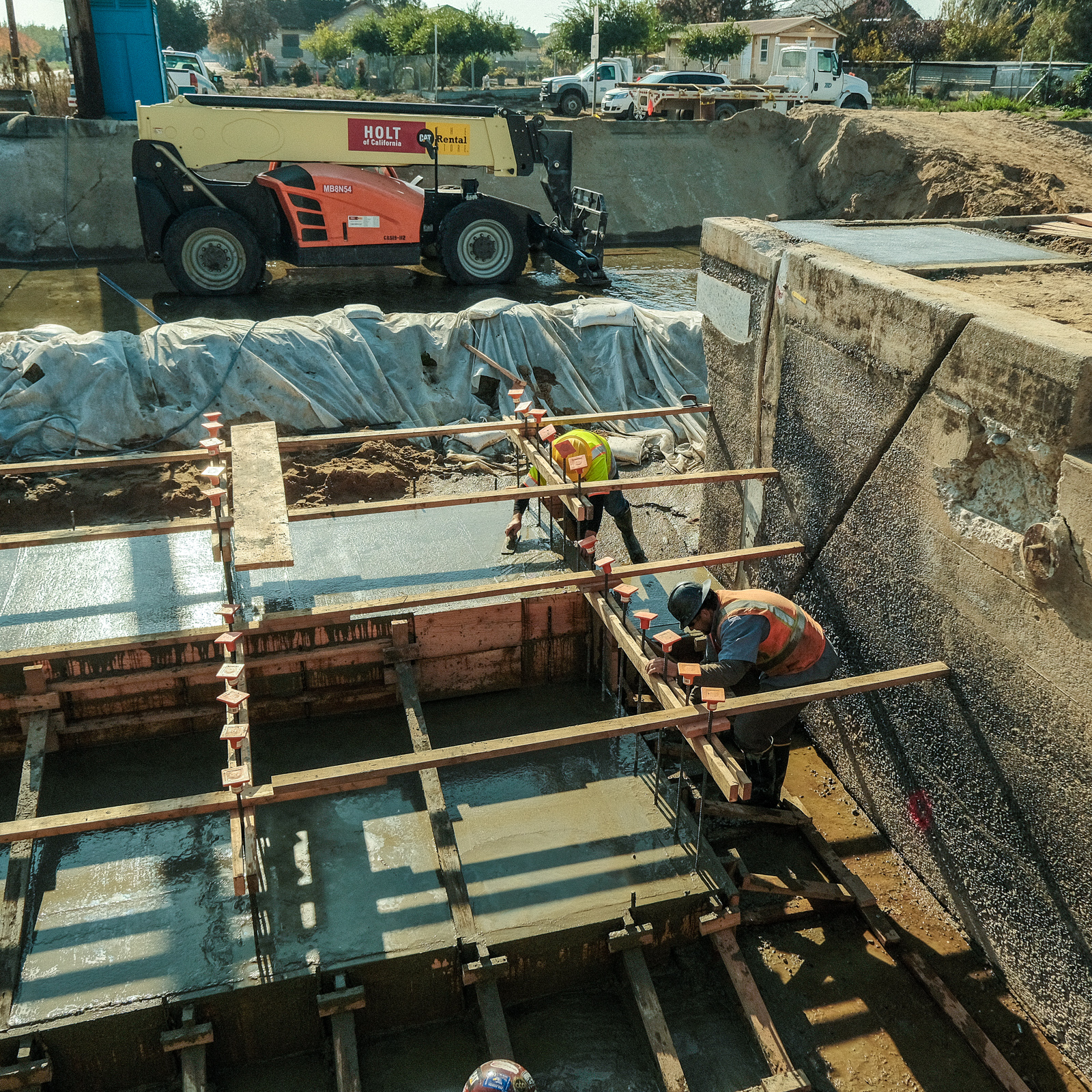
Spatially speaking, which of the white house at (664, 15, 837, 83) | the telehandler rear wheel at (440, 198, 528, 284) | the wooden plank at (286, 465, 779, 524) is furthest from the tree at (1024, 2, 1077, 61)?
the wooden plank at (286, 465, 779, 524)

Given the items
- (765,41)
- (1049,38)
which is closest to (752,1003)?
(765,41)

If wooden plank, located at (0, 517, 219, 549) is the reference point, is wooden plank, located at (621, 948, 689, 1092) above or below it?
below

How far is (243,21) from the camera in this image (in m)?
57.2

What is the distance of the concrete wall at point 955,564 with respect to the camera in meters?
3.83

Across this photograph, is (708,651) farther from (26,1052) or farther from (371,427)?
(371,427)

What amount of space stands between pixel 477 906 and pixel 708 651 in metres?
1.78

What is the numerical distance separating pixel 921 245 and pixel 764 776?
3.44 metres

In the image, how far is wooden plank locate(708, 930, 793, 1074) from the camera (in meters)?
3.74

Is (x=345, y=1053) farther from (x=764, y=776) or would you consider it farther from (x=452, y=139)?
(x=452, y=139)

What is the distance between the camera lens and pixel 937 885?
4.82 metres

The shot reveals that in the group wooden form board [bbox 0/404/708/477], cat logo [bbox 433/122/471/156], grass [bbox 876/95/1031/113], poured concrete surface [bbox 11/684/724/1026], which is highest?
grass [bbox 876/95/1031/113]

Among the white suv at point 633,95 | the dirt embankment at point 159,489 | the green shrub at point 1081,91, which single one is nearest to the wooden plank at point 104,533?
the dirt embankment at point 159,489

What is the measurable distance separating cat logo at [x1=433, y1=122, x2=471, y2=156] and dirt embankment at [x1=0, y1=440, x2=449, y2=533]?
6440mm

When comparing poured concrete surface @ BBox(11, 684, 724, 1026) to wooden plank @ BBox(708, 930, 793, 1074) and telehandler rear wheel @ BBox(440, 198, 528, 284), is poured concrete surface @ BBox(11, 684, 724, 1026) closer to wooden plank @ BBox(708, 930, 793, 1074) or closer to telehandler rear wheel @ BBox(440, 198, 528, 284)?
wooden plank @ BBox(708, 930, 793, 1074)
